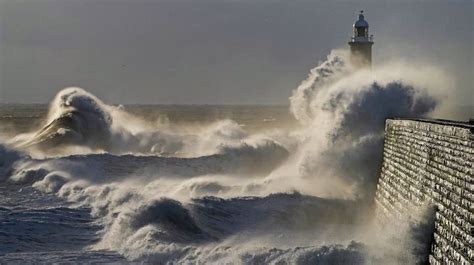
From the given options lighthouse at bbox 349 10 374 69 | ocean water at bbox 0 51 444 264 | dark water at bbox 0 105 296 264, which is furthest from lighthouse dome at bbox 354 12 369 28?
dark water at bbox 0 105 296 264

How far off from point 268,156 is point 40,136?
11.3 meters

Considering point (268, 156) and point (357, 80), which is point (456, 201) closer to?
point (357, 80)

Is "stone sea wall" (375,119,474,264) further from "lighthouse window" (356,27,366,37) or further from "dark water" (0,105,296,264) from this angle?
"lighthouse window" (356,27,366,37)

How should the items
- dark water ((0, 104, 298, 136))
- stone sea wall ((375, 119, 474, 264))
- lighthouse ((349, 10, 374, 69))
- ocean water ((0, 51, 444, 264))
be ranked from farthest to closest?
dark water ((0, 104, 298, 136)), lighthouse ((349, 10, 374, 69)), ocean water ((0, 51, 444, 264)), stone sea wall ((375, 119, 474, 264))

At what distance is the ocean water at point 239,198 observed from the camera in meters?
13.1

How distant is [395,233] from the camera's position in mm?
12422

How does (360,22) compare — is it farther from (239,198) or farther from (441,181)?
(441,181)

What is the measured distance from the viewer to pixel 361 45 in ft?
90.3

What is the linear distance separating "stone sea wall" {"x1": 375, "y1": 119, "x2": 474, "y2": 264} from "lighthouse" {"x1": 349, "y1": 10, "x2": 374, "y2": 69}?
476 inches

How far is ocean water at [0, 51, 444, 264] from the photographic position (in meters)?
13.1

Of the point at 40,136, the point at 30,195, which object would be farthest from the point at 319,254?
the point at 40,136

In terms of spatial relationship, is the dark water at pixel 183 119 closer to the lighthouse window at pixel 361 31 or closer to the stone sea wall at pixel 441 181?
the lighthouse window at pixel 361 31

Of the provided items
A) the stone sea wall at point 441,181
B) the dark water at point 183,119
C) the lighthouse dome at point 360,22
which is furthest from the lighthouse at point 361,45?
the dark water at point 183,119

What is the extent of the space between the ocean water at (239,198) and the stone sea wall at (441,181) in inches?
20.9
